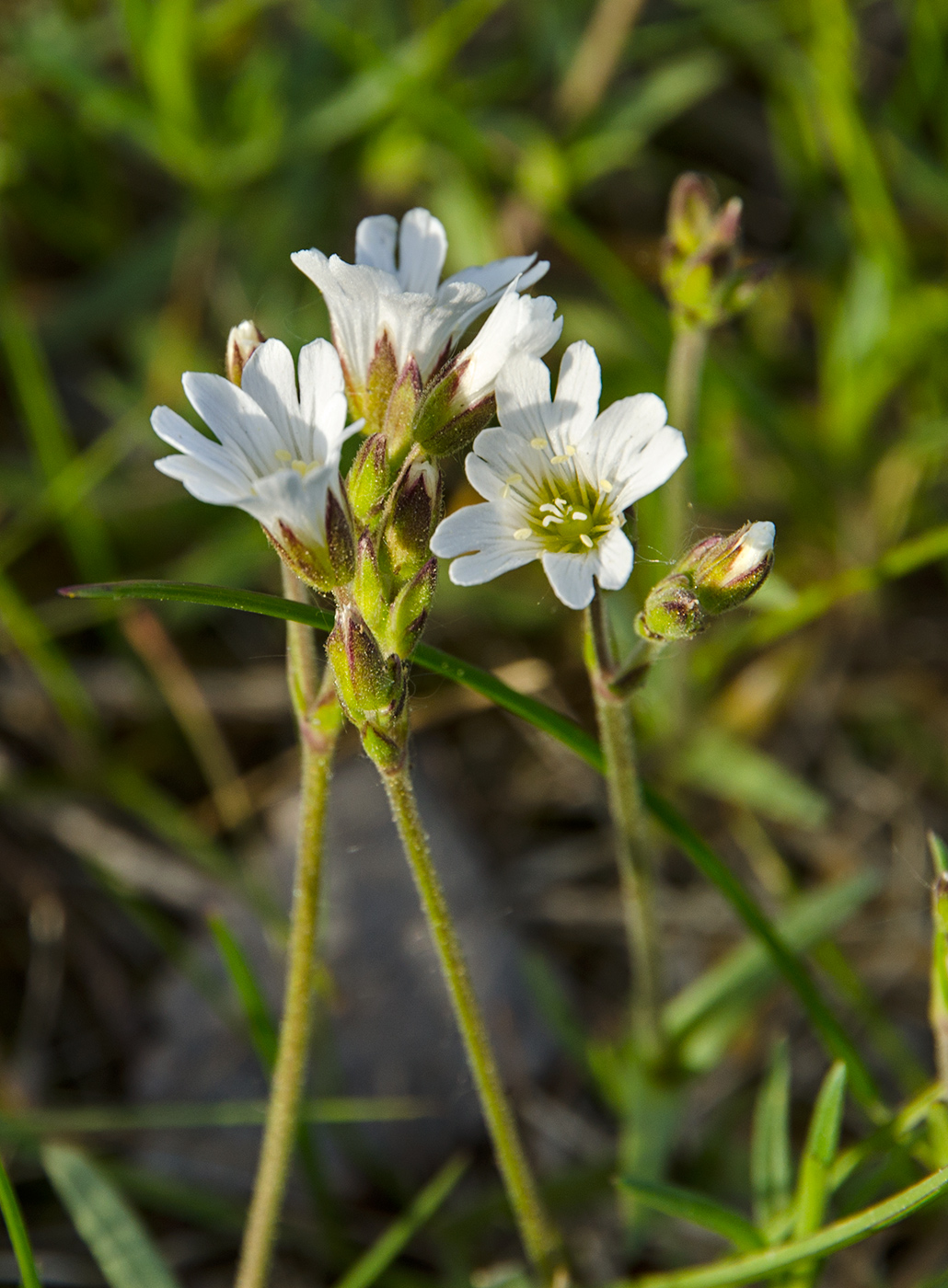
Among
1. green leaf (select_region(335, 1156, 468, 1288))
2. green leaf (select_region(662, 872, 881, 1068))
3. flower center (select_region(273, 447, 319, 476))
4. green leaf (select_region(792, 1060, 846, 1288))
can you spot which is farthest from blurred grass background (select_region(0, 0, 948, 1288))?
flower center (select_region(273, 447, 319, 476))

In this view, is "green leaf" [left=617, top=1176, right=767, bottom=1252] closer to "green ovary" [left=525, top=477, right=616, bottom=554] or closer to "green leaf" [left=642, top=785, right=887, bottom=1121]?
"green leaf" [left=642, top=785, right=887, bottom=1121]

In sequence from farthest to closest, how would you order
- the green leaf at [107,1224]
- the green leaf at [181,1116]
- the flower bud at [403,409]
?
the green leaf at [181,1116], the green leaf at [107,1224], the flower bud at [403,409]

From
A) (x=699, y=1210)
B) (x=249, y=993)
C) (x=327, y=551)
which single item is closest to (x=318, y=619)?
(x=327, y=551)

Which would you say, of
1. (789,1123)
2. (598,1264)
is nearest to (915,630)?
(789,1123)

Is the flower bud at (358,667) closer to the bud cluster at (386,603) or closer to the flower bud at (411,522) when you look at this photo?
the bud cluster at (386,603)

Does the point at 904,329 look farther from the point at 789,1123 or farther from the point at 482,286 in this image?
the point at 789,1123

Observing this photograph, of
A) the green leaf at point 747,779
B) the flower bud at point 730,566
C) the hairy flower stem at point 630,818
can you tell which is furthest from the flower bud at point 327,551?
the green leaf at point 747,779
